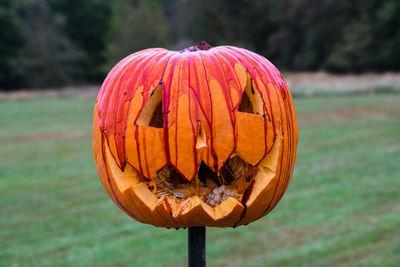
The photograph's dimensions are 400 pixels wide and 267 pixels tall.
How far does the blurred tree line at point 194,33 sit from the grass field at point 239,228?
2945 cm

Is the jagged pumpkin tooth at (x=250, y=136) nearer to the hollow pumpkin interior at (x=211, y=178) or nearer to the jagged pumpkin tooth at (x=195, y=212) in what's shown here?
the hollow pumpkin interior at (x=211, y=178)

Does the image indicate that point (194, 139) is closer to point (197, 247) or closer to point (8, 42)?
point (197, 247)

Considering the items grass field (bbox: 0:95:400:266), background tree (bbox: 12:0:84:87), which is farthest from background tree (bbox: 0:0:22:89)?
grass field (bbox: 0:95:400:266)

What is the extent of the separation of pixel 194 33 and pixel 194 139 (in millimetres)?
45054

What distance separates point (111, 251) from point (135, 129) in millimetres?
3308

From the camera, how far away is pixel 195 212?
135 centimetres

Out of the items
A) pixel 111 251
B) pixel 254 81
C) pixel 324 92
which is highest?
pixel 254 81

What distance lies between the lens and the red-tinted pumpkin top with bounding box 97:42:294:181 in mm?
1348

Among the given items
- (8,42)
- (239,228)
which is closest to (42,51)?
(8,42)

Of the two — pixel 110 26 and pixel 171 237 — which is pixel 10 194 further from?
pixel 110 26

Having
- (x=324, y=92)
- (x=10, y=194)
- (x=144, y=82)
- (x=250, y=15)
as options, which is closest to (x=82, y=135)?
(x=10, y=194)

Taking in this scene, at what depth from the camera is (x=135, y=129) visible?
54.4 inches

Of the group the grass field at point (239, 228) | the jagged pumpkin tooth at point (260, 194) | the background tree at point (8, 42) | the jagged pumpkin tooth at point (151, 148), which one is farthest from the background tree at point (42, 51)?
the jagged pumpkin tooth at point (260, 194)

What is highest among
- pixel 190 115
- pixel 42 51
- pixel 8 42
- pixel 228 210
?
pixel 190 115
